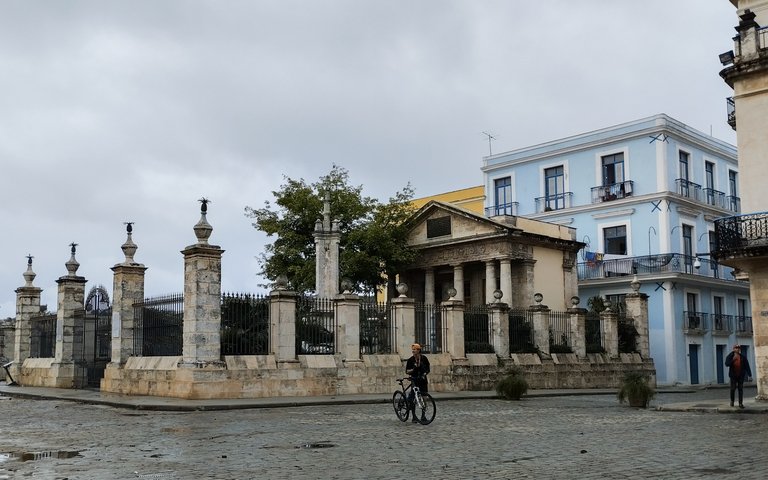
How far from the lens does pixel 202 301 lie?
21750 millimetres

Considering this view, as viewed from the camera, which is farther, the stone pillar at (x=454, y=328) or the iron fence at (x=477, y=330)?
the iron fence at (x=477, y=330)

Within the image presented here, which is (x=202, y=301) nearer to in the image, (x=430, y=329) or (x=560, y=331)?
(x=430, y=329)

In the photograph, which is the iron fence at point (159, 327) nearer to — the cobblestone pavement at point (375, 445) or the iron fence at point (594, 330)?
the cobblestone pavement at point (375, 445)

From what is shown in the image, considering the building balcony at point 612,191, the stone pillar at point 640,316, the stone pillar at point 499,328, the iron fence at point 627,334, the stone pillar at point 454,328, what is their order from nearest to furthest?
the stone pillar at point 454,328 < the stone pillar at point 499,328 < the iron fence at point 627,334 < the stone pillar at point 640,316 < the building balcony at point 612,191

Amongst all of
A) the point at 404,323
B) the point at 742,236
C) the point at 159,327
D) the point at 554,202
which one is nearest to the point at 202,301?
the point at 159,327

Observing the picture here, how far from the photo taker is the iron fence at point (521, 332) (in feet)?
97.8

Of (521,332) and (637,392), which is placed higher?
(521,332)

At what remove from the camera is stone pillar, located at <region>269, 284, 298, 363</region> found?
22906 millimetres

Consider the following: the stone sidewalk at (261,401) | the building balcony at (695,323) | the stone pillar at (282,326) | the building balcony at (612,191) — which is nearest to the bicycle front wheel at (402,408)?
the stone sidewalk at (261,401)

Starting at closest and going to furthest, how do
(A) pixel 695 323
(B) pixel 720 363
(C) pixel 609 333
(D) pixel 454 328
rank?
(D) pixel 454 328 → (C) pixel 609 333 → (A) pixel 695 323 → (B) pixel 720 363

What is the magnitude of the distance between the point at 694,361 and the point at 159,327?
1038 inches

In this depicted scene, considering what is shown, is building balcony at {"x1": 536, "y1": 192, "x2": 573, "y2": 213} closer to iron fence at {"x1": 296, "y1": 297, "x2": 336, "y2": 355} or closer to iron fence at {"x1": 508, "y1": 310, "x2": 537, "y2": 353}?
iron fence at {"x1": 508, "y1": 310, "x2": 537, "y2": 353}

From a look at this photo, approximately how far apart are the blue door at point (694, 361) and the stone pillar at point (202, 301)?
25606 mm

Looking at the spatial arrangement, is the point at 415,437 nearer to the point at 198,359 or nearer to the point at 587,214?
the point at 198,359
